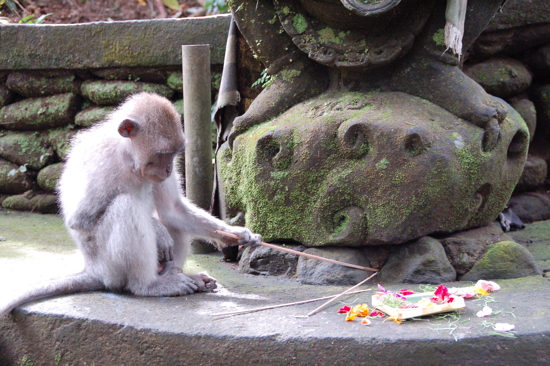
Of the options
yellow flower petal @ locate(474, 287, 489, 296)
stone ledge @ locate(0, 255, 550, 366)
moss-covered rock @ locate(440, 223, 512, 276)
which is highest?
moss-covered rock @ locate(440, 223, 512, 276)

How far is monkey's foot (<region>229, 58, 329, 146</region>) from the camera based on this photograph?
448 centimetres

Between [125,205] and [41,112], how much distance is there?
3409 mm

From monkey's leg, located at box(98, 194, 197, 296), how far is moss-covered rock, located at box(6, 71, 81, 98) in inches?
→ 125

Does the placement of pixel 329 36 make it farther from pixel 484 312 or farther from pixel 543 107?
pixel 543 107

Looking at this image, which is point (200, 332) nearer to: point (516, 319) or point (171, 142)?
point (171, 142)

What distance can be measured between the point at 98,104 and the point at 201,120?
6.38 ft

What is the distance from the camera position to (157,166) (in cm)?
374

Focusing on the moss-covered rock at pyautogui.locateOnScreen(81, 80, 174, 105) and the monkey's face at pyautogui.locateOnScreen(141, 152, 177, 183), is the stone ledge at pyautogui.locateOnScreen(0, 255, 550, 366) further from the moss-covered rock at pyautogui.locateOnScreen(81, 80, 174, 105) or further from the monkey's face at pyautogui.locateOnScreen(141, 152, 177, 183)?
the moss-covered rock at pyautogui.locateOnScreen(81, 80, 174, 105)

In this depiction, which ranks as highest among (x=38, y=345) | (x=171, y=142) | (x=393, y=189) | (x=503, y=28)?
(x=503, y=28)

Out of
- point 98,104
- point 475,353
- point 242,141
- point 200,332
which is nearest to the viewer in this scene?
point 475,353

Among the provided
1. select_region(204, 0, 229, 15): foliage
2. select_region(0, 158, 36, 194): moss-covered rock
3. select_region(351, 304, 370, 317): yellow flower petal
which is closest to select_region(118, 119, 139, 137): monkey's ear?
select_region(351, 304, 370, 317): yellow flower petal

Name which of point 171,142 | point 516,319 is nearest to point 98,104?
point 171,142

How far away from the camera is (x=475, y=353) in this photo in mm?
2957

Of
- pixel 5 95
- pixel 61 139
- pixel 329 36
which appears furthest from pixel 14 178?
pixel 329 36
